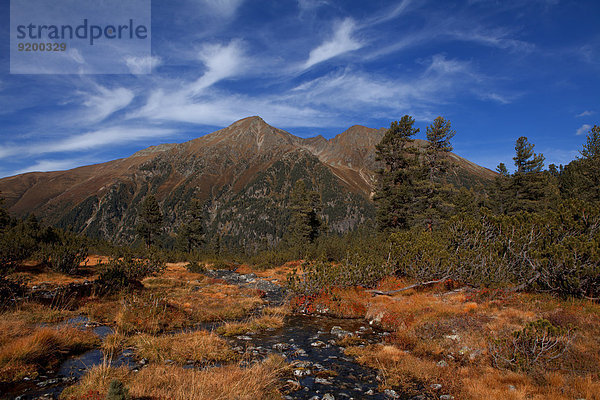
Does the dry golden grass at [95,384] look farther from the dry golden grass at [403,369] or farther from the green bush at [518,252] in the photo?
the green bush at [518,252]

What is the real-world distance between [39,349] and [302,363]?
7.73 m

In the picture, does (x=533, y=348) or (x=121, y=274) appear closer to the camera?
(x=533, y=348)

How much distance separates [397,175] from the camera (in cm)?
3766

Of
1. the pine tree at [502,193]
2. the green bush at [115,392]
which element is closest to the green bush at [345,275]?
the green bush at [115,392]

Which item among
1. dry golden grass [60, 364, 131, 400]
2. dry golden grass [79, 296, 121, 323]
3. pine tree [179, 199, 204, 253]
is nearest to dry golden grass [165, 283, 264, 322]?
dry golden grass [79, 296, 121, 323]

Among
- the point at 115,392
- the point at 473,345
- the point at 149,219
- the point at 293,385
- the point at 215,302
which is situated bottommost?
the point at 215,302

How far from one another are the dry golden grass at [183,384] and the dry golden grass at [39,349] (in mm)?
1948

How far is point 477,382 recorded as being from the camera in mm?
7844

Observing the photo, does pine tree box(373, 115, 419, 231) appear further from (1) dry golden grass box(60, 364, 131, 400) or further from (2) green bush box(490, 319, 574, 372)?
(1) dry golden grass box(60, 364, 131, 400)

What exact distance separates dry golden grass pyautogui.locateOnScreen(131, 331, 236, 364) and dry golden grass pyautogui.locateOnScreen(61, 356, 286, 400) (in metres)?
1.56

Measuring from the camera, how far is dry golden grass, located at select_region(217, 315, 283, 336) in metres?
13.0

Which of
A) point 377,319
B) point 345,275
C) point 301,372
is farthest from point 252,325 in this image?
point 345,275

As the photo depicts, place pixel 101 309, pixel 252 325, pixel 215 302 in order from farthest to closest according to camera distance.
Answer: pixel 215 302
pixel 252 325
pixel 101 309

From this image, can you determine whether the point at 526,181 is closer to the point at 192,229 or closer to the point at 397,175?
the point at 397,175
